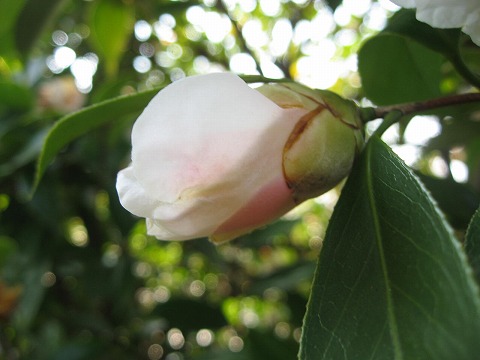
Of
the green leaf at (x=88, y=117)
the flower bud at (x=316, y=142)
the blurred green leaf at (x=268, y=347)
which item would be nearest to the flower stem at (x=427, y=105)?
the flower bud at (x=316, y=142)

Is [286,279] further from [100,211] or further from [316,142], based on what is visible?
[316,142]

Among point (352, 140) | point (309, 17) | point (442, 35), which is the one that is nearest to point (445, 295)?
point (352, 140)

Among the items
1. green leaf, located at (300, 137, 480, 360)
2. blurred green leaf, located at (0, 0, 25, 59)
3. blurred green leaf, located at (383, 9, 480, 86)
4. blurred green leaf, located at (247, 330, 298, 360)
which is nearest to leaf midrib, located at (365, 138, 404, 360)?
green leaf, located at (300, 137, 480, 360)

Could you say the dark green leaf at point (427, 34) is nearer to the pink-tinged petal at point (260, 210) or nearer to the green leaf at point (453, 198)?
the pink-tinged petal at point (260, 210)

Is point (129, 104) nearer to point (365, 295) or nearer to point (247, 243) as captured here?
point (365, 295)

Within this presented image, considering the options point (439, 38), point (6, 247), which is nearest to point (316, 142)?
point (439, 38)

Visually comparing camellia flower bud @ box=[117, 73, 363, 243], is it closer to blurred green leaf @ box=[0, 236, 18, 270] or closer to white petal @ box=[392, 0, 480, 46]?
white petal @ box=[392, 0, 480, 46]
